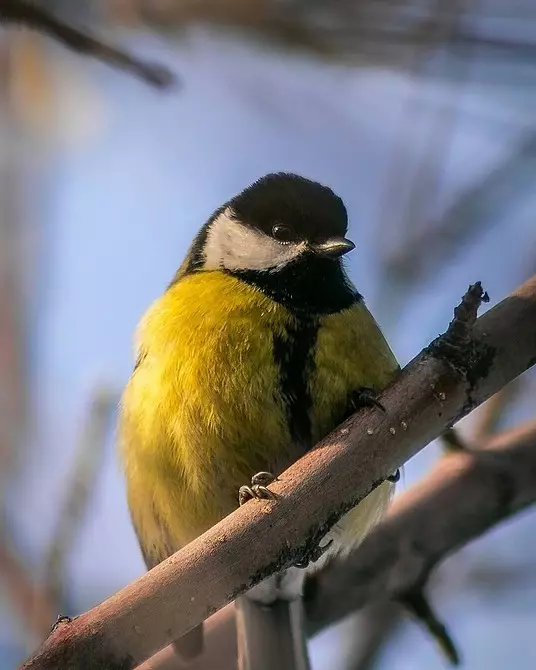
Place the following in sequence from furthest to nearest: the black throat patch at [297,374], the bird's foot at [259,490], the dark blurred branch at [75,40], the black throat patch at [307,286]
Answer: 1. the black throat patch at [307,286]
2. the black throat patch at [297,374]
3. the bird's foot at [259,490]
4. the dark blurred branch at [75,40]

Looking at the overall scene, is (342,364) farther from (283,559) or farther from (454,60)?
(454,60)

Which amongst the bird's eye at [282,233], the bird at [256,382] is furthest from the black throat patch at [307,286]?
the bird's eye at [282,233]

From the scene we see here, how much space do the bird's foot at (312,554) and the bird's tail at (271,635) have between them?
14.1 inches

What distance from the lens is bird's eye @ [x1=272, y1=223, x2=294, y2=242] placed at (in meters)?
2.31

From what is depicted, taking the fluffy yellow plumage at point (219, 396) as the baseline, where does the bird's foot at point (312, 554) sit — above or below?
below

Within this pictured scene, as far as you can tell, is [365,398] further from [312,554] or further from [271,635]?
[271,635]

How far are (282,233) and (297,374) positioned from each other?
0.50 m

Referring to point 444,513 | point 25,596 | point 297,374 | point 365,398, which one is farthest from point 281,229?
point 25,596

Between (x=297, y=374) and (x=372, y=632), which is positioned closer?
(x=297, y=374)

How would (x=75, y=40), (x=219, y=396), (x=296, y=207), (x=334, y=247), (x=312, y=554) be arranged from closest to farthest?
(x=75, y=40), (x=312, y=554), (x=219, y=396), (x=334, y=247), (x=296, y=207)

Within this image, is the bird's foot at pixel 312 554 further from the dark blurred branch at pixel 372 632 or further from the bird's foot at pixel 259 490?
the dark blurred branch at pixel 372 632

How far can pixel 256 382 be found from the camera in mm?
1979

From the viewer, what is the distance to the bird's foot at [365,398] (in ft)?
5.38

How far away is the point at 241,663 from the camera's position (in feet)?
7.50
